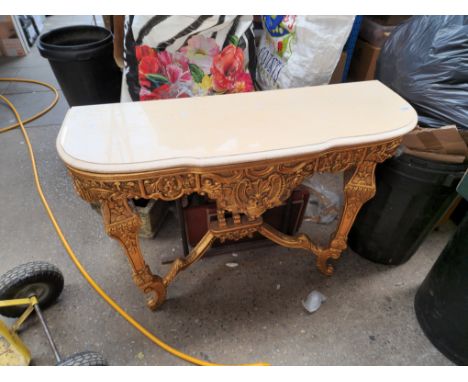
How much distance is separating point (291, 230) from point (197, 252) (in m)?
→ 0.53

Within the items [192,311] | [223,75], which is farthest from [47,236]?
[223,75]

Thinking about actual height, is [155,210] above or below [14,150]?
above

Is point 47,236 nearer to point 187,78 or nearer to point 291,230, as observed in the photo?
point 187,78

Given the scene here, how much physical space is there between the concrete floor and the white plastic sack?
78cm

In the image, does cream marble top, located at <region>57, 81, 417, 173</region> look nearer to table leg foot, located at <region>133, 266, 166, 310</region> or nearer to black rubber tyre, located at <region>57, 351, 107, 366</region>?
table leg foot, located at <region>133, 266, 166, 310</region>

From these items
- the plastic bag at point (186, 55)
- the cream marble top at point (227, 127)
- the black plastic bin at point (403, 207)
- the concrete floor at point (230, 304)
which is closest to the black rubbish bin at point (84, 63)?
the plastic bag at point (186, 55)

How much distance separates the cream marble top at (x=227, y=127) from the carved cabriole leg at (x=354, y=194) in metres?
0.16

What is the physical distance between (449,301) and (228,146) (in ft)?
3.10

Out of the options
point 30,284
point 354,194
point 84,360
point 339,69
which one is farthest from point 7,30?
point 354,194

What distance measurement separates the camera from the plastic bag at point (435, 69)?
1030 millimetres

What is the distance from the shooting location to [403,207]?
1.17 m

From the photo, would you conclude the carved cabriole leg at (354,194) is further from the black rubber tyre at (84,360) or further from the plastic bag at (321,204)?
the black rubber tyre at (84,360)

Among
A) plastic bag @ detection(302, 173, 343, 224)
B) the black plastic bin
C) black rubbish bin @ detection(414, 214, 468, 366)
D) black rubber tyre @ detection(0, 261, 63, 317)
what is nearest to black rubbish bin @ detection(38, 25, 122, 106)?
black rubber tyre @ detection(0, 261, 63, 317)

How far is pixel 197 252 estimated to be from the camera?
1174 millimetres
